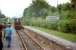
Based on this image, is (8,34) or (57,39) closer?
(8,34)

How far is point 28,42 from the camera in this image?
6762mm

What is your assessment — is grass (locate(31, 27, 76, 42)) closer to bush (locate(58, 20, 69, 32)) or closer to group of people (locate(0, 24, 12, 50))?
bush (locate(58, 20, 69, 32))

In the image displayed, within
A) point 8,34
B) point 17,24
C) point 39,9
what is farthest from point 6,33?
point 39,9

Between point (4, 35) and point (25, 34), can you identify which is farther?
point (25, 34)

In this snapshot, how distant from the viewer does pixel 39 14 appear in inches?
262

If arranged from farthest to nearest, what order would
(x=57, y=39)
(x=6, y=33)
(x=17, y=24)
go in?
(x=57, y=39) → (x=17, y=24) → (x=6, y=33)

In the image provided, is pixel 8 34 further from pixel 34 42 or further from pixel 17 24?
pixel 34 42

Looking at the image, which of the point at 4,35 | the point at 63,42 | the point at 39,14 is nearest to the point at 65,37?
the point at 63,42

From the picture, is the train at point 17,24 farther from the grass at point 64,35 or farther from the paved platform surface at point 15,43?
the grass at point 64,35

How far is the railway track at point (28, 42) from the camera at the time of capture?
6586mm

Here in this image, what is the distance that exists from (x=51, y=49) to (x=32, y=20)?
661 mm

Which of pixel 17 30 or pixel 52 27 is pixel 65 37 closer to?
pixel 52 27

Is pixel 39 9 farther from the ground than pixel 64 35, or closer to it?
farther from the ground

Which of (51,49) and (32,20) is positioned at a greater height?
(32,20)
